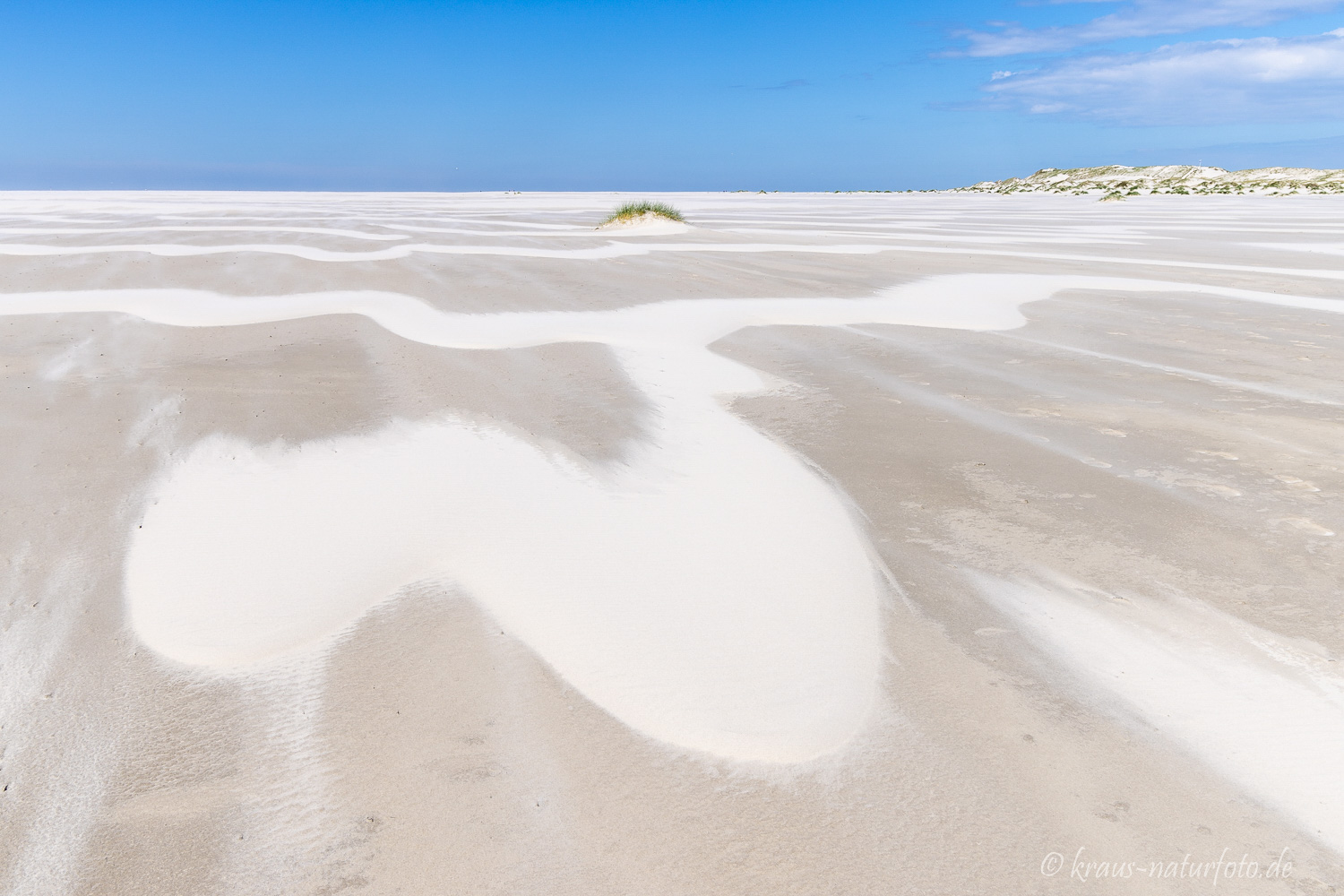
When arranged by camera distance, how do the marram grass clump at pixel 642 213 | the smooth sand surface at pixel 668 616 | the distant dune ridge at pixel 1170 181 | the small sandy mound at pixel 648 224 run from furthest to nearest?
the distant dune ridge at pixel 1170 181
the marram grass clump at pixel 642 213
the small sandy mound at pixel 648 224
the smooth sand surface at pixel 668 616

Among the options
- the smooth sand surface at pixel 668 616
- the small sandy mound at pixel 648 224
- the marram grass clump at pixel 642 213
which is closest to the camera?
the smooth sand surface at pixel 668 616

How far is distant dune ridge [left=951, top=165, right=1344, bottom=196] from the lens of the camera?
127 feet

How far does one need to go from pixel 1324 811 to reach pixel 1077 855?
1.91 feet

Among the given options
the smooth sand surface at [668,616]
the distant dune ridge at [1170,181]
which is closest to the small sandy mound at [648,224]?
the smooth sand surface at [668,616]

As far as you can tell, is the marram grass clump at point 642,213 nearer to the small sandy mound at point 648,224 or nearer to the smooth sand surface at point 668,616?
the small sandy mound at point 648,224

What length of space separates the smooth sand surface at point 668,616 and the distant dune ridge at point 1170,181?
3671 centimetres

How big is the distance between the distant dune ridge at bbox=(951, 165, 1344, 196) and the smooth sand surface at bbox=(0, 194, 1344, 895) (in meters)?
36.7

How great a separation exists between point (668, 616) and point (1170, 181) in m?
55.5

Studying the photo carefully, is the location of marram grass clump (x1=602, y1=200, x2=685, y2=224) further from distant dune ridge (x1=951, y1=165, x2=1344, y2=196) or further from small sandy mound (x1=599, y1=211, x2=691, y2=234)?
distant dune ridge (x1=951, y1=165, x2=1344, y2=196)

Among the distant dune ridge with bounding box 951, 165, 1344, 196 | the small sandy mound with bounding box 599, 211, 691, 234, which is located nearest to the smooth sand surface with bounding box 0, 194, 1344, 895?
the small sandy mound with bounding box 599, 211, 691, 234

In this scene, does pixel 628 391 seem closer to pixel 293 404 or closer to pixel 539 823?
pixel 293 404

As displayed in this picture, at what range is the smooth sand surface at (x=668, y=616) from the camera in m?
1.82

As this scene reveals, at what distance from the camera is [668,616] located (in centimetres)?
272

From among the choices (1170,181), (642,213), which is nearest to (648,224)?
(642,213)
